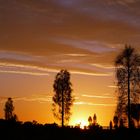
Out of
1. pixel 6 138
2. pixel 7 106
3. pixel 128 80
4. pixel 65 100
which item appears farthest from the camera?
pixel 7 106

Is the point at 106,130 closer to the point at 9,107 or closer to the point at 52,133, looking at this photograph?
the point at 52,133

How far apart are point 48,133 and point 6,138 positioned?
205 inches

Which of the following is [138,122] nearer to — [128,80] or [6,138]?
[128,80]

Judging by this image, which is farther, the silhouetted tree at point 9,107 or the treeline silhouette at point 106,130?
the silhouetted tree at point 9,107

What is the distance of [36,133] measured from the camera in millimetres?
39188

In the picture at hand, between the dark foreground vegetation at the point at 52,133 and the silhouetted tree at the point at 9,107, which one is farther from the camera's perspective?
the silhouetted tree at the point at 9,107

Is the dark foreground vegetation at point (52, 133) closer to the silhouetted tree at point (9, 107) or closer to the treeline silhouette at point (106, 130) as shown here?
the treeline silhouette at point (106, 130)

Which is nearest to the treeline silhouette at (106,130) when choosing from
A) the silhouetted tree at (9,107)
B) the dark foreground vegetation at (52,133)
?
the dark foreground vegetation at (52,133)

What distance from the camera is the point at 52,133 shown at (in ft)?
131

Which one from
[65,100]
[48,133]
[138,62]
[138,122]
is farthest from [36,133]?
[138,122]

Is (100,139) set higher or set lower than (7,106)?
→ lower

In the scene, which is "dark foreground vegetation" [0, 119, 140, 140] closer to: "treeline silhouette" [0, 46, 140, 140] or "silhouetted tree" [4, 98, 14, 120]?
"treeline silhouette" [0, 46, 140, 140]

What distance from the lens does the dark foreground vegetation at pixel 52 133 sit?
37125 millimetres

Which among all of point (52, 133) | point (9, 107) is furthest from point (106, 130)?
point (9, 107)
